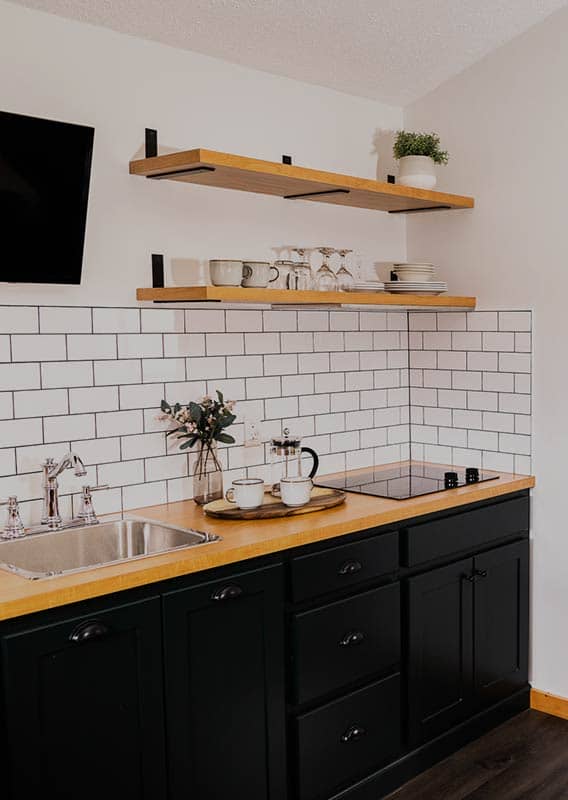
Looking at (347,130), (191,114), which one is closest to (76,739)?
(191,114)

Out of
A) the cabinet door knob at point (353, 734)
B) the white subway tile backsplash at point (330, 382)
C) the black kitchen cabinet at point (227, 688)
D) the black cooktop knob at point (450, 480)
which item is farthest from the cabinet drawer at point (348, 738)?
the white subway tile backsplash at point (330, 382)

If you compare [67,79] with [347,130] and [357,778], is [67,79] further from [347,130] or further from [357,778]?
[357,778]

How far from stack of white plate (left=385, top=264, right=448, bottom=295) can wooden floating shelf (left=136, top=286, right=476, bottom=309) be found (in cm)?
5

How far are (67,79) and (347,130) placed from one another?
4.22 ft

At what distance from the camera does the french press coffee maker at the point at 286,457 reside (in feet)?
10.5

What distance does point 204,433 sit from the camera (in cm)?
309

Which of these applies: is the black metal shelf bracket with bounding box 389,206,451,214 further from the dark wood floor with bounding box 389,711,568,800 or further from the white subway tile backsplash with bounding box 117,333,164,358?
the dark wood floor with bounding box 389,711,568,800

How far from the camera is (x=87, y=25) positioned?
9.41ft

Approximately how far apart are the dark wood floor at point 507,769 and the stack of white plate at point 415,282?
1698 mm

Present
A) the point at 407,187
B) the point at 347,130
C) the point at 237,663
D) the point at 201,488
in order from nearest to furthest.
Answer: the point at 237,663 < the point at 201,488 < the point at 407,187 < the point at 347,130

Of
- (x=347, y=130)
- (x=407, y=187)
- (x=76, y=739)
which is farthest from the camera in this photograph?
(x=347, y=130)

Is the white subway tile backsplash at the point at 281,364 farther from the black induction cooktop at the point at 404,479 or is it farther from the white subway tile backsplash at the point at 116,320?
the white subway tile backsplash at the point at 116,320

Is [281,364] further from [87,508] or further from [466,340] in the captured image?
[87,508]

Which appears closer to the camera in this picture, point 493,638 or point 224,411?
point 224,411
